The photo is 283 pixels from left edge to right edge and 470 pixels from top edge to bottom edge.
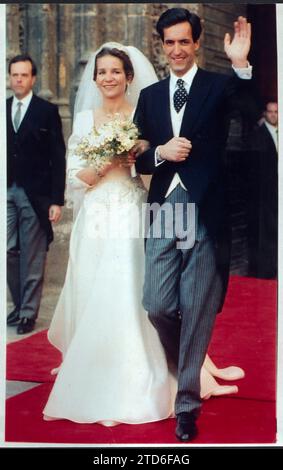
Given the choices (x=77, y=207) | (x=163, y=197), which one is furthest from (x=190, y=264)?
(x=77, y=207)

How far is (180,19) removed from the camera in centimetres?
505

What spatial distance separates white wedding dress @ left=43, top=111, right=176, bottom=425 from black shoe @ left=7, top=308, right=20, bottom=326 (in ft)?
1.02

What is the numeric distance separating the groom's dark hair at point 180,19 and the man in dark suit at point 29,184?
32.5 inches

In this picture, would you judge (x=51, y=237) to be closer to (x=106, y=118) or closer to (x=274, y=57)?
(x=106, y=118)

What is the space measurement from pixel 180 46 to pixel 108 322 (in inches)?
65.4

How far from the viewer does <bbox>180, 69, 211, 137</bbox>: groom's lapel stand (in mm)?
5035

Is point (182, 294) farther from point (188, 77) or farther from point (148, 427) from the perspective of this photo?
A: point (188, 77)

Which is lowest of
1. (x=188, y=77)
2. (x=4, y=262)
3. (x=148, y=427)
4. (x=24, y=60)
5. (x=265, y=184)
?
(x=148, y=427)

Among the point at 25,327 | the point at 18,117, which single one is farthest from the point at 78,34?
the point at 25,327

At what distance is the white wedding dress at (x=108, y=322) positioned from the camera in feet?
16.6

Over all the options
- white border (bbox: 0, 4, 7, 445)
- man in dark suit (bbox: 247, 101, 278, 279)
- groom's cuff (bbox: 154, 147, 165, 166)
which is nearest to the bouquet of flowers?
groom's cuff (bbox: 154, 147, 165, 166)

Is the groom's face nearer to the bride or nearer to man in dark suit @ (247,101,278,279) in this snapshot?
the bride

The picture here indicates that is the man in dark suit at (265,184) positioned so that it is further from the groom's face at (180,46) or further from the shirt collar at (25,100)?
the shirt collar at (25,100)

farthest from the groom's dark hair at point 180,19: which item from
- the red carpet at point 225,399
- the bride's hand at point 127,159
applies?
the red carpet at point 225,399
